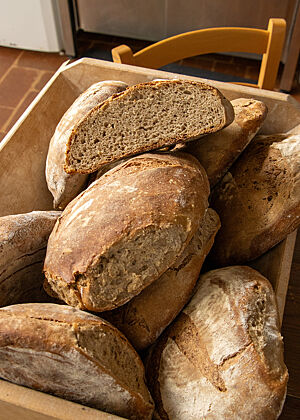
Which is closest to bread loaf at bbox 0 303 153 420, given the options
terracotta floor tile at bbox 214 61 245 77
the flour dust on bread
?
the flour dust on bread

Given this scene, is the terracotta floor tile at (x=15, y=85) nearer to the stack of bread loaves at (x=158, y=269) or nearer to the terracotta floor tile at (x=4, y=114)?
the terracotta floor tile at (x=4, y=114)

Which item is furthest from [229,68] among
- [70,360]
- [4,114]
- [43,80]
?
[70,360]

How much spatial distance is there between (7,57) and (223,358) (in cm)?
271

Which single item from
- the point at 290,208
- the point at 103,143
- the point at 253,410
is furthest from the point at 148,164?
the point at 253,410

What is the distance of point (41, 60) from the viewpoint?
2.79m

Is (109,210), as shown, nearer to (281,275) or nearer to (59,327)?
(59,327)

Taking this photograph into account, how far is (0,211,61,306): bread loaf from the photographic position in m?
0.85

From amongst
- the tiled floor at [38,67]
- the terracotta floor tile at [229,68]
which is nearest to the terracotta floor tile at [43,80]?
the tiled floor at [38,67]

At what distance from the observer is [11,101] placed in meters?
2.51

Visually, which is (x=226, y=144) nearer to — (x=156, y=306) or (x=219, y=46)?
(x=156, y=306)

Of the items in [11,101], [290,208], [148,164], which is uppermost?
[148,164]

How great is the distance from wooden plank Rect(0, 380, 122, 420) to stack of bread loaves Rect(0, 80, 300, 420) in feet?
0.10

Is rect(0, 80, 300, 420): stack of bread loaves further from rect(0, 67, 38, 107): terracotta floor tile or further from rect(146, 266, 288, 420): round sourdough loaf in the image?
rect(0, 67, 38, 107): terracotta floor tile

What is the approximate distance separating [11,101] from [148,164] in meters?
1.94
